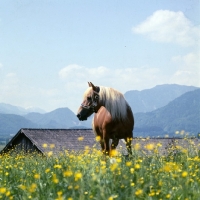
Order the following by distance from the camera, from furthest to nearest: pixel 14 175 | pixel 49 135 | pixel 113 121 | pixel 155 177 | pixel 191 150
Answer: pixel 49 135, pixel 113 121, pixel 191 150, pixel 14 175, pixel 155 177

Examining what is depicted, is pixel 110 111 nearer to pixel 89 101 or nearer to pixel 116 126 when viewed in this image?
pixel 116 126

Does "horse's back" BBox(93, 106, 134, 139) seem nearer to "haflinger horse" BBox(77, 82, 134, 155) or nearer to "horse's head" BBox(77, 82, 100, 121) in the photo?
"haflinger horse" BBox(77, 82, 134, 155)

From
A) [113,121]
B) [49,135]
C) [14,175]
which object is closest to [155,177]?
[14,175]

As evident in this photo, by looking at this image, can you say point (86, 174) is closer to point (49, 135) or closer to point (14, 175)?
point (14, 175)

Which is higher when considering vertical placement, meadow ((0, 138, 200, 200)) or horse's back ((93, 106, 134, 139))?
horse's back ((93, 106, 134, 139))

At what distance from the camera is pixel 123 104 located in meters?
8.38

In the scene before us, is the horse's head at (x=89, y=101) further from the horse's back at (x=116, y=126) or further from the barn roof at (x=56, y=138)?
the barn roof at (x=56, y=138)

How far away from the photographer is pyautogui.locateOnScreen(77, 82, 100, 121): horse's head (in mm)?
8477

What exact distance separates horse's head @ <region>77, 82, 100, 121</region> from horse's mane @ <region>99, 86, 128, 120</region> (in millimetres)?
124

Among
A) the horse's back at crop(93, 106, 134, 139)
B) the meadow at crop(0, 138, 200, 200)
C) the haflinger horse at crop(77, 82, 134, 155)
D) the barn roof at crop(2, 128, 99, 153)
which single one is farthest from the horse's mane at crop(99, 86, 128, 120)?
the barn roof at crop(2, 128, 99, 153)

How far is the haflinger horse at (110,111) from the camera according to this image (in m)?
8.32

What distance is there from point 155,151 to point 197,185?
1177mm

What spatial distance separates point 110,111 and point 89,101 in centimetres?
58

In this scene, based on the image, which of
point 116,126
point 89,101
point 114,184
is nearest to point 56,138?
point 89,101
